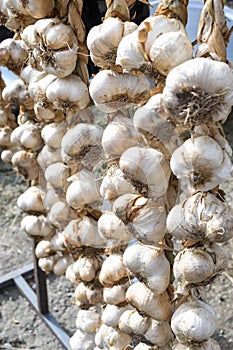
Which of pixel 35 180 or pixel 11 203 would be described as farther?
pixel 11 203

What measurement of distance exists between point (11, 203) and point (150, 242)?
143 cm

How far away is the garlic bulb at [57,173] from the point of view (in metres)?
0.80

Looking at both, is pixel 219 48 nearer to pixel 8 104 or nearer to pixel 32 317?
pixel 8 104

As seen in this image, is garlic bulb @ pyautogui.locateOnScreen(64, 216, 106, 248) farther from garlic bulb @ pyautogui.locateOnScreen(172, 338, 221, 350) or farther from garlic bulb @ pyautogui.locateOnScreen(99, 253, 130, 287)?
garlic bulb @ pyautogui.locateOnScreen(172, 338, 221, 350)

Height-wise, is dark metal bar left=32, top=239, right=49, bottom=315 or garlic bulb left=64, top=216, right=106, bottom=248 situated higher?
garlic bulb left=64, top=216, right=106, bottom=248

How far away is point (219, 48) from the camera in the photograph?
0.52m

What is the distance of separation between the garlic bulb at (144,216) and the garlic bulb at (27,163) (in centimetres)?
36

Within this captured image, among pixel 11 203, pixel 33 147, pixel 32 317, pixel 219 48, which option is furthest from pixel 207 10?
pixel 11 203

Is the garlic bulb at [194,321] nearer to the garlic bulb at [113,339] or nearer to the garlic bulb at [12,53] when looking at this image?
the garlic bulb at [113,339]

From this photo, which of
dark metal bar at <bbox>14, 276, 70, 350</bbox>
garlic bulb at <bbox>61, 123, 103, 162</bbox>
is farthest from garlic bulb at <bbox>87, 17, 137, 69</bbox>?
dark metal bar at <bbox>14, 276, 70, 350</bbox>

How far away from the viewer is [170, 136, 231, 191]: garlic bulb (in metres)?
0.54

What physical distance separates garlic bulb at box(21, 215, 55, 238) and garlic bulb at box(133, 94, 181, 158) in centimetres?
46

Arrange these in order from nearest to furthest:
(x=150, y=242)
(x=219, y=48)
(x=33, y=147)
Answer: (x=219, y=48)
(x=150, y=242)
(x=33, y=147)

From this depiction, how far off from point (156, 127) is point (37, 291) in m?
0.89
